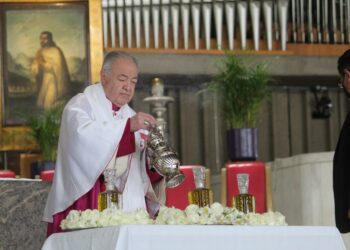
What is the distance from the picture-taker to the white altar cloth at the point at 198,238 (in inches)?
175

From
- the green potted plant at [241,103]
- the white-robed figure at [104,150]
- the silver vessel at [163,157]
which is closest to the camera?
Answer: the silver vessel at [163,157]

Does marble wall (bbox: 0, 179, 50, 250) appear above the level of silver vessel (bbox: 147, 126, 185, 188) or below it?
below

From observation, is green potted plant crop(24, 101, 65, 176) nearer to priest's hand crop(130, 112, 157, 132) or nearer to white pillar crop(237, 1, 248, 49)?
white pillar crop(237, 1, 248, 49)

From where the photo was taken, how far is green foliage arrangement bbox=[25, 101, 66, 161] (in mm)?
8836

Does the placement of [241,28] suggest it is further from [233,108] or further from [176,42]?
[233,108]

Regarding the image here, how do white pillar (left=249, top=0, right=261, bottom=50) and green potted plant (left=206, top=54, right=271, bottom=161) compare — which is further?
white pillar (left=249, top=0, right=261, bottom=50)

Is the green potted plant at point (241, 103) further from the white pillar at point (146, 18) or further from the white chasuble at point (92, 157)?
the white chasuble at point (92, 157)

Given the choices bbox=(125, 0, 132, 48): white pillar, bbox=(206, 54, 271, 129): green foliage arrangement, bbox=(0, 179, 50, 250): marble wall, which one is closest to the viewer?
bbox=(0, 179, 50, 250): marble wall

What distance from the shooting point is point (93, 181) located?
5379 millimetres

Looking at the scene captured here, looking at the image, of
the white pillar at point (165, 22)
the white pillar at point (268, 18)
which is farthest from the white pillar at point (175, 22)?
the white pillar at point (268, 18)

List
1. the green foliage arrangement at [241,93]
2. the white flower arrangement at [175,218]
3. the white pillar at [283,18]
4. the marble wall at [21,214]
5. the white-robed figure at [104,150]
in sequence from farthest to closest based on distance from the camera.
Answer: the white pillar at [283,18] < the green foliage arrangement at [241,93] < the marble wall at [21,214] < the white-robed figure at [104,150] < the white flower arrangement at [175,218]

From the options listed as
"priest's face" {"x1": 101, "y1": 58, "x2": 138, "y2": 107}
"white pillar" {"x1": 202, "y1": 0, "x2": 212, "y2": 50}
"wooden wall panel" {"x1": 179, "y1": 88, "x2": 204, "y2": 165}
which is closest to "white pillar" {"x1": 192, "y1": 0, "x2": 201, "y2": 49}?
"white pillar" {"x1": 202, "y1": 0, "x2": 212, "y2": 50}

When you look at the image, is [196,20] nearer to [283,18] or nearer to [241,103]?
[283,18]

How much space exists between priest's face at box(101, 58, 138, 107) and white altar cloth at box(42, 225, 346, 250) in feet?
3.32
